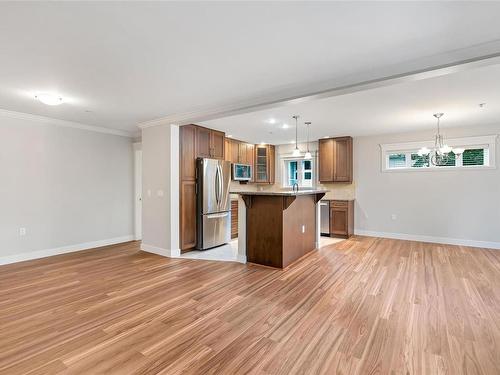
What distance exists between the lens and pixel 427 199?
5723 mm

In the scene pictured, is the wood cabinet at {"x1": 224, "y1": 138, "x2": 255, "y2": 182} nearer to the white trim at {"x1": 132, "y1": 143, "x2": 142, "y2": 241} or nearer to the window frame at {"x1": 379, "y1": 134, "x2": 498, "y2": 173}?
the white trim at {"x1": 132, "y1": 143, "x2": 142, "y2": 241}

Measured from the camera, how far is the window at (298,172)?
7332mm

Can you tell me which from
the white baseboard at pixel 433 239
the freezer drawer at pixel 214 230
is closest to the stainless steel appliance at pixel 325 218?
the white baseboard at pixel 433 239

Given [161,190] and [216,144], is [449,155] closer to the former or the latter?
[216,144]

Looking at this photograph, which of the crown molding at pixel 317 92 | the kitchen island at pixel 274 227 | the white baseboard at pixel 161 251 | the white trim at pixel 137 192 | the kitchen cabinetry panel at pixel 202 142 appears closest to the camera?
the crown molding at pixel 317 92

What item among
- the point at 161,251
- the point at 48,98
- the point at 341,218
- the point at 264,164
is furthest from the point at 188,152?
the point at 341,218

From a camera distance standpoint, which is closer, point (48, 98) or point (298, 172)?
point (48, 98)

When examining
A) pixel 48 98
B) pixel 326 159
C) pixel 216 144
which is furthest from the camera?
pixel 326 159

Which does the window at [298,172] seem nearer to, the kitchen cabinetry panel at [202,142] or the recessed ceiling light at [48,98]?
the kitchen cabinetry panel at [202,142]

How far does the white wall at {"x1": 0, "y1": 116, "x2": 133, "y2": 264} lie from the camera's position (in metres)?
4.23

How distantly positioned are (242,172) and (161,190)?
2.62m

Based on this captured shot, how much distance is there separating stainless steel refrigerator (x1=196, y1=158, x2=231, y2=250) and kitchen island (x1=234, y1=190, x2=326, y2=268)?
1.07 metres

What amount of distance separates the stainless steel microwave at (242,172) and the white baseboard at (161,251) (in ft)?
8.60

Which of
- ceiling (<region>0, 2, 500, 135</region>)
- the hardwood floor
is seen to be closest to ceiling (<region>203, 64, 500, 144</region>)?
ceiling (<region>0, 2, 500, 135</region>)
